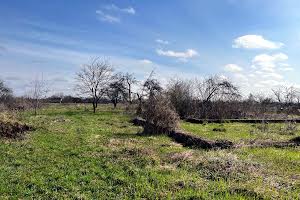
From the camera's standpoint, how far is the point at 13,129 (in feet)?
77.4

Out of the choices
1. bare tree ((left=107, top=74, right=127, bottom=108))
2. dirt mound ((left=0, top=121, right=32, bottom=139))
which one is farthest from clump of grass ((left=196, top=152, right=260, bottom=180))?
bare tree ((left=107, top=74, right=127, bottom=108))

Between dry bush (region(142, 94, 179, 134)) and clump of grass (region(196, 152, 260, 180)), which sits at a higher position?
dry bush (region(142, 94, 179, 134))

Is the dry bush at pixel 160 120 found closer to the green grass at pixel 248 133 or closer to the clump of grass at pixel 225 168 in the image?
the green grass at pixel 248 133

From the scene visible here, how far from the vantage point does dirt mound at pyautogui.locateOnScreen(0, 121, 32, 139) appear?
21969 millimetres

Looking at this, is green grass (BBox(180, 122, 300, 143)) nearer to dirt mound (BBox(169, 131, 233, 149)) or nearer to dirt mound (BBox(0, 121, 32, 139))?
dirt mound (BBox(169, 131, 233, 149))

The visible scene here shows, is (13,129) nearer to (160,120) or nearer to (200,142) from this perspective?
(160,120)

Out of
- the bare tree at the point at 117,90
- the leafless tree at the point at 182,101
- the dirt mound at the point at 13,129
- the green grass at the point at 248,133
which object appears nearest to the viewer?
the dirt mound at the point at 13,129

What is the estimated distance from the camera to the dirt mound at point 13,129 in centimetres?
2197

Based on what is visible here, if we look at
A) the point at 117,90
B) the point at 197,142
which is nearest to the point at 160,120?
the point at 197,142

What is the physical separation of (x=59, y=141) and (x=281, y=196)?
13.7 metres

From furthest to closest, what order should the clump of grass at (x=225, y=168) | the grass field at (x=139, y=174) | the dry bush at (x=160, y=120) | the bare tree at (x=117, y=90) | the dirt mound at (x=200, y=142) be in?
the bare tree at (x=117, y=90) < the dry bush at (x=160, y=120) < the dirt mound at (x=200, y=142) < the clump of grass at (x=225, y=168) < the grass field at (x=139, y=174)

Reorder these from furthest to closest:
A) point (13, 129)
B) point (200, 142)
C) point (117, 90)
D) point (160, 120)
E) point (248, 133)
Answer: point (117, 90) < point (248, 133) < point (160, 120) < point (13, 129) < point (200, 142)

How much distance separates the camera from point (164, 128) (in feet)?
84.5

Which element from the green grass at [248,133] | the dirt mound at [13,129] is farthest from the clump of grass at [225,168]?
the dirt mound at [13,129]
